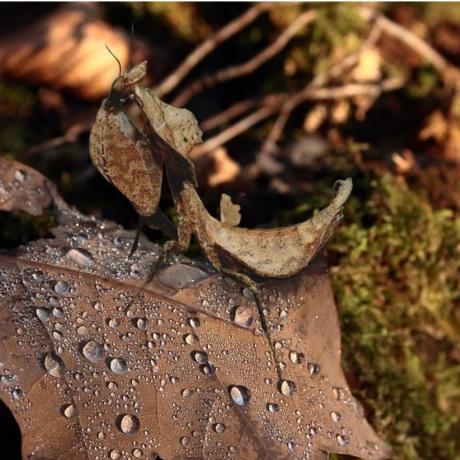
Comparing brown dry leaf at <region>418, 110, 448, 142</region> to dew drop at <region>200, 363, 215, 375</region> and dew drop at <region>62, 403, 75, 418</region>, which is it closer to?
dew drop at <region>200, 363, 215, 375</region>

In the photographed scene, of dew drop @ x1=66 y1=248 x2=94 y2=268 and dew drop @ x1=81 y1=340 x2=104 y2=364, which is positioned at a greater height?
dew drop @ x1=66 y1=248 x2=94 y2=268

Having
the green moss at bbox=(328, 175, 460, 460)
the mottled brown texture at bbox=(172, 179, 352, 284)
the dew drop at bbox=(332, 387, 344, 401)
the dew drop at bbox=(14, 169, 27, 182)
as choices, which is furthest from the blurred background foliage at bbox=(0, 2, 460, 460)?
the mottled brown texture at bbox=(172, 179, 352, 284)

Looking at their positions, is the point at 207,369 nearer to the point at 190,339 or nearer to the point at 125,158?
the point at 190,339

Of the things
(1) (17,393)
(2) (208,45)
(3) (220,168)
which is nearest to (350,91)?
(2) (208,45)

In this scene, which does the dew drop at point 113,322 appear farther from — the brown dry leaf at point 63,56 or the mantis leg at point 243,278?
the brown dry leaf at point 63,56

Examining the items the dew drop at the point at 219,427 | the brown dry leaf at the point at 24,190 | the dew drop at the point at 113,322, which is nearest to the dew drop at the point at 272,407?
the dew drop at the point at 219,427

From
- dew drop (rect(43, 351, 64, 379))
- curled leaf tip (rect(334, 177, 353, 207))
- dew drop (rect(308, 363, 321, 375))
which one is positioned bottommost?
dew drop (rect(43, 351, 64, 379))
